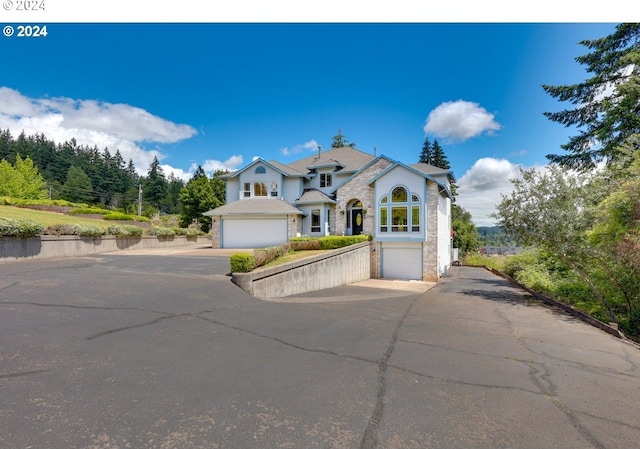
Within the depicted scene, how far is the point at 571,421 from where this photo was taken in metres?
3.32

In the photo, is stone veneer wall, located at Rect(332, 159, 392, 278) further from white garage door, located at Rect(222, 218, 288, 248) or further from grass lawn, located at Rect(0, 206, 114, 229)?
grass lawn, located at Rect(0, 206, 114, 229)

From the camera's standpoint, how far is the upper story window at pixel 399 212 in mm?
18453

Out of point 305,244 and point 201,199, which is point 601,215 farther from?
point 201,199

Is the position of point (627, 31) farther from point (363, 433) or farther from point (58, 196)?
point (58, 196)

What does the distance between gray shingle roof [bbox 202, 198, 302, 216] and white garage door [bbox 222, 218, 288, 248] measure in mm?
714

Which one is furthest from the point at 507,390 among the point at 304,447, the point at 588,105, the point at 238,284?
the point at 588,105

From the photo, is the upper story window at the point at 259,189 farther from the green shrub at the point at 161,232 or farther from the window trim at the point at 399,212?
the window trim at the point at 399,212

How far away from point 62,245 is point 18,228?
2387mm

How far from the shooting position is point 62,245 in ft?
45.1

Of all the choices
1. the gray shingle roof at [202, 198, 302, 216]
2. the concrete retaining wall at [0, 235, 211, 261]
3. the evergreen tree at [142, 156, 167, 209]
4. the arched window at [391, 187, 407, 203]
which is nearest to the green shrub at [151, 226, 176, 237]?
the concrete retaining wall at [0, 235, 211, 261]

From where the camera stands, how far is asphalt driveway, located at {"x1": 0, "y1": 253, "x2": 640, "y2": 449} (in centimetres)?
289

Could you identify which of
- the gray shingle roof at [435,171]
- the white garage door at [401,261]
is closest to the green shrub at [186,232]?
the white garage door at [401,261]

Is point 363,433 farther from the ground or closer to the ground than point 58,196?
closer to the ground

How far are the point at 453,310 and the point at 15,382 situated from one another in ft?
32.8
